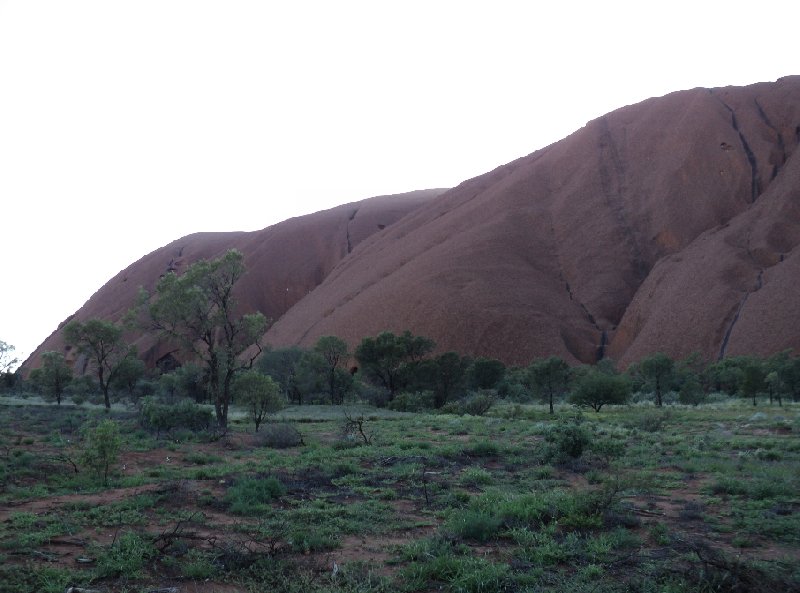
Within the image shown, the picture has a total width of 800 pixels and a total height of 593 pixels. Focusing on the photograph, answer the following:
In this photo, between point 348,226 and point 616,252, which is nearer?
point 616,252

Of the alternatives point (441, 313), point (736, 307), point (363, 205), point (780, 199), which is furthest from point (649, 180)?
point (363, 205)

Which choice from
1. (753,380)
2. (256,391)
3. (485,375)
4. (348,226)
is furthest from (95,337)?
(348,226)

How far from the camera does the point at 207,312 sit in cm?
2144

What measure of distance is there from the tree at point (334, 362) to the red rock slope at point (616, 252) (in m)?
14.4

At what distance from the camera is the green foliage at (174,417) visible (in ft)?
64.2

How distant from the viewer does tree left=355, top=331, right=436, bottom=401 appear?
143ft

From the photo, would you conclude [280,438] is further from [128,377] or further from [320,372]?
[128,377]

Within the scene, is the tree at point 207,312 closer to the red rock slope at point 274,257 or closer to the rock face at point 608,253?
the rock face at point 608,253

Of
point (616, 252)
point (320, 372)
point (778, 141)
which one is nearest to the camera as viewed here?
point (320, 372)

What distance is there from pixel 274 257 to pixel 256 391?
235 ft

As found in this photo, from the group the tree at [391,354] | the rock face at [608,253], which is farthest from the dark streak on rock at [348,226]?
the tree at [391,354]

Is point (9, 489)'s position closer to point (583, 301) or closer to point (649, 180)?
point (583, 301)

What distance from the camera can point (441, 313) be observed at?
190 ft

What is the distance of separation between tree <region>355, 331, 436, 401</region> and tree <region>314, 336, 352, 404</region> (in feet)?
5.84
